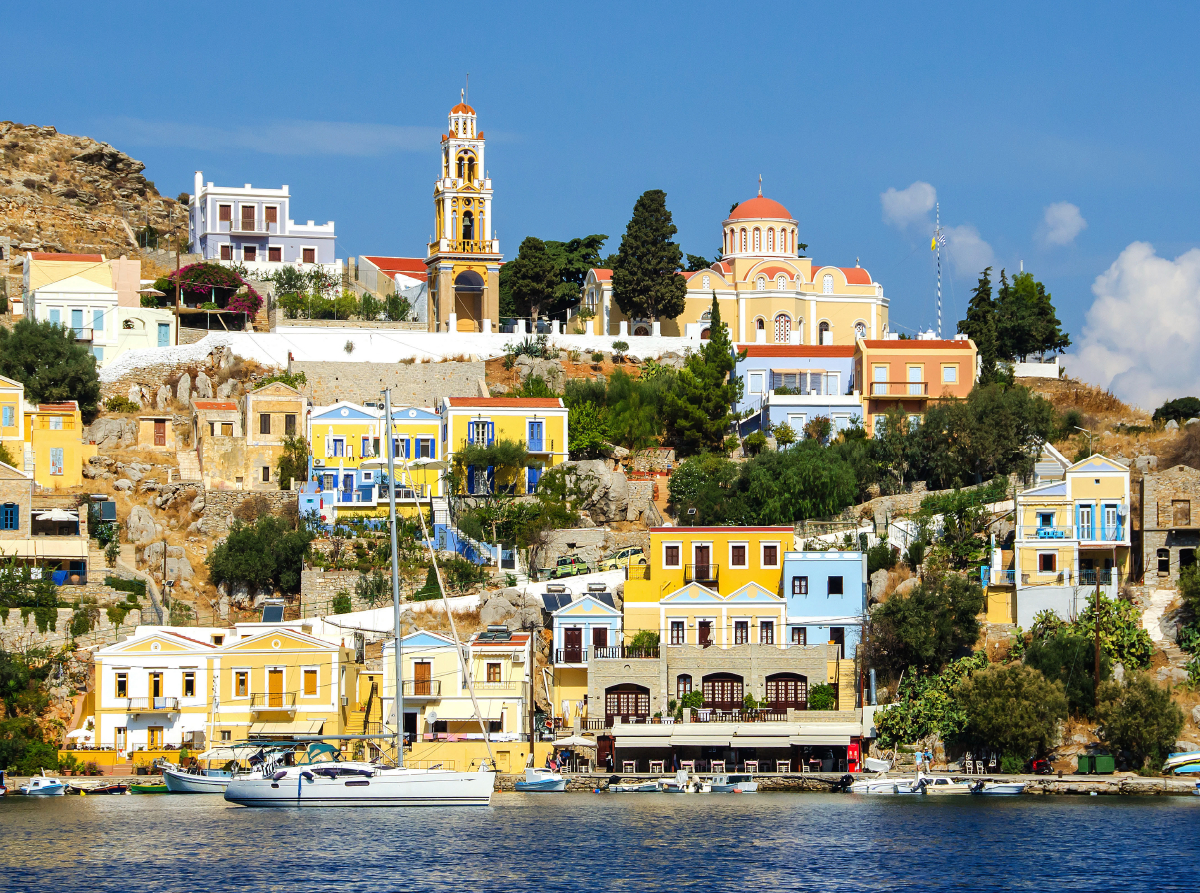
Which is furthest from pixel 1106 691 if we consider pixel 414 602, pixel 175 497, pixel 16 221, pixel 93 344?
pixel 16 221

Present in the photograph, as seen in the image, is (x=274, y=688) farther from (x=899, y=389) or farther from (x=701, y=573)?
(x=899, y=389)

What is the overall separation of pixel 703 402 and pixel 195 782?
31.4m

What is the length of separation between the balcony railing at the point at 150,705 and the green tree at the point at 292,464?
15.2m

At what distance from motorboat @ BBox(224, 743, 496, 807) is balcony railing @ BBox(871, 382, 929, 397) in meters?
33.5

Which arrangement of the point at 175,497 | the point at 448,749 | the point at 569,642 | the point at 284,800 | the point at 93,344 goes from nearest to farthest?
the point at 284,800
the point at 448,749
the point at 569,642
the point at 175,497
the point at 93,344

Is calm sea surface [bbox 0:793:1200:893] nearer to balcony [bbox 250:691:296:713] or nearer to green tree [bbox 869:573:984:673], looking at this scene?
balcony [bbox 250:691:296:713]

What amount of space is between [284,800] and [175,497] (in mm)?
20285

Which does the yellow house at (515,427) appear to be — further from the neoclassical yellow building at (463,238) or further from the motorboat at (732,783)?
the motorboat at (732,783)

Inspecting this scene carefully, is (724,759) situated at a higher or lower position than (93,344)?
lower

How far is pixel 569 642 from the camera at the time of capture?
69375 millimetres

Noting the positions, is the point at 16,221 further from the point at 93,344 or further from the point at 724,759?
the point at 724,759

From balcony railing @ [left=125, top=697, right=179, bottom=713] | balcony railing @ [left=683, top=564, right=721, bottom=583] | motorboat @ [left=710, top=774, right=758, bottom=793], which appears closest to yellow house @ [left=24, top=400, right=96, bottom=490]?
balcony railing @ [left=125, top=697, right=179, bottom=713]

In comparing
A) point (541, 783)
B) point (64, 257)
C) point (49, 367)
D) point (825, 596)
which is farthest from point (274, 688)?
point (64, 257)

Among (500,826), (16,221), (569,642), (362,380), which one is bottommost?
(500,826)
